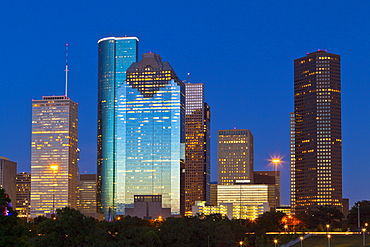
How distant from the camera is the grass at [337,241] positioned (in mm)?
126213

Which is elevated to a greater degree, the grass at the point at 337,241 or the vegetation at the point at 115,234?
the vegetation at the point at 115,234

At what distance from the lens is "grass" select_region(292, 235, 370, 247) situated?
126 metres

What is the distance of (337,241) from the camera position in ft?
444

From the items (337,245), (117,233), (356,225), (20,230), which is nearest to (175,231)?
(117,233)

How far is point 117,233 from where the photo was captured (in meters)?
102

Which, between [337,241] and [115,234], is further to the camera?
[337,241]

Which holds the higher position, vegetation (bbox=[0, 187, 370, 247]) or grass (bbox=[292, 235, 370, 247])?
vegetation (bbox=[0, 187, 370, 247])

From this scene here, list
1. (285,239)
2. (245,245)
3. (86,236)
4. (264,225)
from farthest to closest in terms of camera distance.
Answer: (264,225), (245,245), (285,239), (86,236)

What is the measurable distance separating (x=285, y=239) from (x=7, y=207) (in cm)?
9835

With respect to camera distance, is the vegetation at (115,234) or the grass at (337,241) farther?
the grass at (337,241)

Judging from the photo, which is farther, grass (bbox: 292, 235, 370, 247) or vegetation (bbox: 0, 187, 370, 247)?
grass (bbox: 292, 235, 370, 247)

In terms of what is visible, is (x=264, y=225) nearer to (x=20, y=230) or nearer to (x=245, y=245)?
(x=245, y=245)

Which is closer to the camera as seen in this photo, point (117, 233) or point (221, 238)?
point (117, 233)

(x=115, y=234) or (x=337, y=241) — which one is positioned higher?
(x=115, y=234)
